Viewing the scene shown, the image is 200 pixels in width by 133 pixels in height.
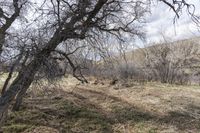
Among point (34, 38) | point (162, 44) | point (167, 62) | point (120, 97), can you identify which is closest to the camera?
point (34, 38)

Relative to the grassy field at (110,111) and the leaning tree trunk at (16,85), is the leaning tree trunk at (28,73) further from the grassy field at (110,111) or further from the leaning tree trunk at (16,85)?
the grassy field at (110,111)

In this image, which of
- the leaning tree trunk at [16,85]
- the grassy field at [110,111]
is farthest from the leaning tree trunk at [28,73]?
the grassy field at [110,111]

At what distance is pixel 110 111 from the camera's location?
1479cm

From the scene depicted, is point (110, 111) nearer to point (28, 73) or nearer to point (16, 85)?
point (16, 85)

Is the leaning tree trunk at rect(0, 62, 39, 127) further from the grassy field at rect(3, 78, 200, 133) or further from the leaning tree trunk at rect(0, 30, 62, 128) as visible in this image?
the grassy field at rect(3, 78, 200, 133)

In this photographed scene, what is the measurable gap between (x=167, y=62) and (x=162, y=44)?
3131 millimetres

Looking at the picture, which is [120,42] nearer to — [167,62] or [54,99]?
[54,99]

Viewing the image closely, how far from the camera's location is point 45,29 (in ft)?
37.1

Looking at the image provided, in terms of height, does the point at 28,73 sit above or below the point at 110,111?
above

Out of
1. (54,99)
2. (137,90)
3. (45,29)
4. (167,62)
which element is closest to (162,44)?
(167,62)

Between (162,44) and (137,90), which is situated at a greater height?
(162,44)

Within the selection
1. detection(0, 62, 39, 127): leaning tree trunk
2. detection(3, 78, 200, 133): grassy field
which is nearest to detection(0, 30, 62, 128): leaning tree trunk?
detection(0, 62, 39, 127): leaning tree trunk

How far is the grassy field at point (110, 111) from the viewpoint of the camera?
13.1 m

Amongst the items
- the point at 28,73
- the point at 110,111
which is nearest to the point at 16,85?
the point at 28,73
